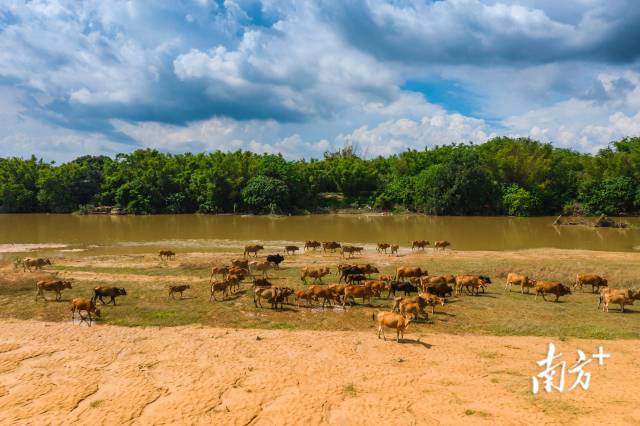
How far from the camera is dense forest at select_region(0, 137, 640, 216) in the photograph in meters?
63.6

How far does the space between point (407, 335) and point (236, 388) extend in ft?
19.2

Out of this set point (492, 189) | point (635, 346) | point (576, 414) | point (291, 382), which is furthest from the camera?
point (492, 189)

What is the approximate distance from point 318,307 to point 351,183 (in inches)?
2524

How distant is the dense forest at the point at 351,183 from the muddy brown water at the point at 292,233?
17.2 ft

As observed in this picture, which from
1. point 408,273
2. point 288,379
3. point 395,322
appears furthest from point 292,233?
point 288,379

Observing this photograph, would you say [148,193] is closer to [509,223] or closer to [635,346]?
[509,223]

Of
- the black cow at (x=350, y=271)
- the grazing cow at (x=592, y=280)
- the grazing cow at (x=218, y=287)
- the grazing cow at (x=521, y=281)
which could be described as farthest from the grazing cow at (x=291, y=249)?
the grazing cow at (x=592, y=280)

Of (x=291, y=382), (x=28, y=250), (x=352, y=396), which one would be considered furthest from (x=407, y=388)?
(x=28, y=250)

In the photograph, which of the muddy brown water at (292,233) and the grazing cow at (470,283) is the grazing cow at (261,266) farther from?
the muddy brown water at (292,233)

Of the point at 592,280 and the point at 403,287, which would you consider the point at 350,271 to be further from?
the point at 592,280

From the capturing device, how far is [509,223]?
54.6m

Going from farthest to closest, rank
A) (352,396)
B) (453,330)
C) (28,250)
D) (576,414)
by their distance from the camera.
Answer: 1. (28,250)
2. (453,330)
3. (352,396)
4. (576,414)

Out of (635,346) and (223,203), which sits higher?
(223,203)

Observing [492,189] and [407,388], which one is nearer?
[407,388]
